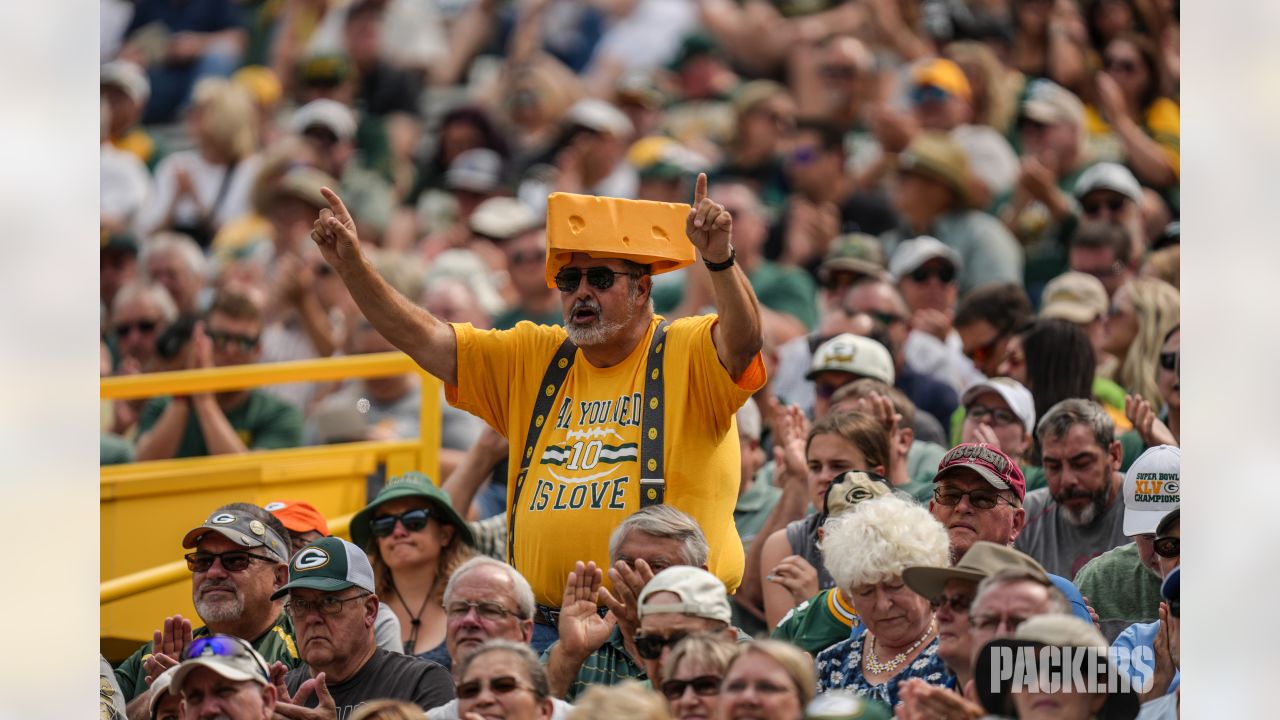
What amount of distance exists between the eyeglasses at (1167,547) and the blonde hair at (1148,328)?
2362 millimetres

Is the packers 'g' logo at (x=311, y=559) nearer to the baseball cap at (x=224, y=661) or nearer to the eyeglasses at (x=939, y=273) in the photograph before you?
the baseball cap at (x=224, y=661)

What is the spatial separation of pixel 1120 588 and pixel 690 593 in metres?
1.59

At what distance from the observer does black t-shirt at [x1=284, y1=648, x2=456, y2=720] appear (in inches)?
235

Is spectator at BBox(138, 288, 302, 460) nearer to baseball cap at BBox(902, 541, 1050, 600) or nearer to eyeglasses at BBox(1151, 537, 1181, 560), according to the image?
baseball cap at BBox(902, 541, 1050, 600)

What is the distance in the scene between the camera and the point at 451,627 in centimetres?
580

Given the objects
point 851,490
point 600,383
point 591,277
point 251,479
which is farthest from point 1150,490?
point 251,479

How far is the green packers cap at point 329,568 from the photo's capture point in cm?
618

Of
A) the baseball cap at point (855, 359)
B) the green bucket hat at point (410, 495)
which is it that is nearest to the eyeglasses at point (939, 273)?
the baseball cap at point (855, 359)

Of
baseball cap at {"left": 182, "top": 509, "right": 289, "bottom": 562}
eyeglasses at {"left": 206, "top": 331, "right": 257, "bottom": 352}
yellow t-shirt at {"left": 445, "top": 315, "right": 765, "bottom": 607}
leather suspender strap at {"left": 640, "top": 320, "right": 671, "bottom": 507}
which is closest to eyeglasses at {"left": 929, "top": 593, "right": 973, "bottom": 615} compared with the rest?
yellow t-shirt at {"left": 445, "top": 315, "right": 765, "bottom": 607}

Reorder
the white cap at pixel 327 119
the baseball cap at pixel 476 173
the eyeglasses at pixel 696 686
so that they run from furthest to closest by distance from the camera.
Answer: the white cap at pixel 327 119 → the baseball cap at pixel 476 173 → the eyeglasses at pixel 696 686

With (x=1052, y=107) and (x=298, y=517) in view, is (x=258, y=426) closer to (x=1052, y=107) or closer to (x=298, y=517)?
(x=298, y=517)

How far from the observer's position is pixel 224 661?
5559 mm
